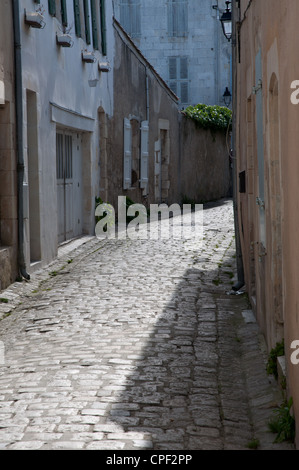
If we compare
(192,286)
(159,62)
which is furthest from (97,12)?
(159,62)

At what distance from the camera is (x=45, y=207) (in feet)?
36.2

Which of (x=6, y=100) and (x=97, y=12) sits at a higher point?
(x=97, y=12)

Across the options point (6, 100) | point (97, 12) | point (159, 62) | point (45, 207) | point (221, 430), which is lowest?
point (221, 430)

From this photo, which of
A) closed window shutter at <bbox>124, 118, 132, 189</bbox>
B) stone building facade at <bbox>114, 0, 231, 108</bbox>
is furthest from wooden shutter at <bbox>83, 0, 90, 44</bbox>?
stone building facade at <bbox>114, 0, 231, 108</bbox>

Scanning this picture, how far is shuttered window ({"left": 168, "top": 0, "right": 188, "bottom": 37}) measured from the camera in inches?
1247

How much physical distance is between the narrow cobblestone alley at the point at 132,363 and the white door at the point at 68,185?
2476mm

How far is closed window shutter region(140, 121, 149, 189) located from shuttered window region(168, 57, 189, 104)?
13.4 meters

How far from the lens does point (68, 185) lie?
13367mm

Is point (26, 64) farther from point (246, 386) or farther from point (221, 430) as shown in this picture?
point (221, 430)

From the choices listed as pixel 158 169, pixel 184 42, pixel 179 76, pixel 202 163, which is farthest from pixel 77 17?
pixel 179 76

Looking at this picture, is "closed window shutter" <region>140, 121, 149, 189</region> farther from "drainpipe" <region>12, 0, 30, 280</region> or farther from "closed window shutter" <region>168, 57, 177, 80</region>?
"closed window shutter" <region>168, 57, 177, 80</region>

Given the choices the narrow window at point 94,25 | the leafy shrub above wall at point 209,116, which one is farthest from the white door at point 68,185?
the leafy shrub above wall at point 209,116
